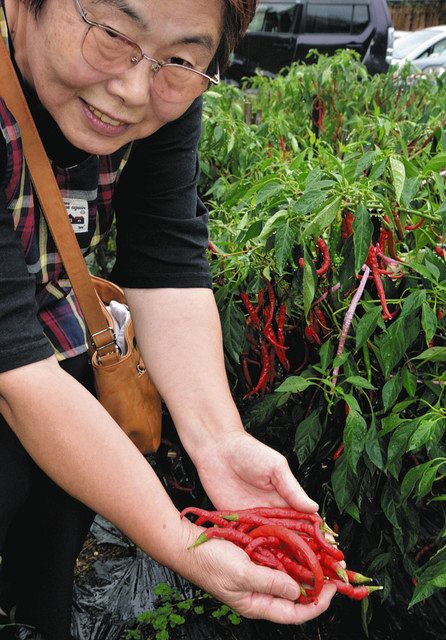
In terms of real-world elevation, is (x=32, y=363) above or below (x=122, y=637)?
above

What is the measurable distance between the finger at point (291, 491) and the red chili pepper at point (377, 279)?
424mm

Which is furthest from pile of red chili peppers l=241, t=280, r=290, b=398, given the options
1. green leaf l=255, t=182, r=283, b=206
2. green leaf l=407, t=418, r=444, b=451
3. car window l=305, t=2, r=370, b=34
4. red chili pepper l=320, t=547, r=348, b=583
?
car window l=305, t=2, r=370, b=34

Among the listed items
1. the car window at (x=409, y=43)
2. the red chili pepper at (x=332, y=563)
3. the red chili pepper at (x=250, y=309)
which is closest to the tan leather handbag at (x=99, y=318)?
the red chili pepper at (x=250, y=309)

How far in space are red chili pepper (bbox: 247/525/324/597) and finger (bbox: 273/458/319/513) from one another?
7 cm

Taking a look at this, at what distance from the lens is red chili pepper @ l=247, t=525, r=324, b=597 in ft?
5.46

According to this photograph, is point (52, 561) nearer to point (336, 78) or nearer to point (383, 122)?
point (383, 122)

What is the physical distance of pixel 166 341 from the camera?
2.11 metres

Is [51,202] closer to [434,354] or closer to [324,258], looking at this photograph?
[324,258]

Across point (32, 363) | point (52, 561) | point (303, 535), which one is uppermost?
point (32, 363)

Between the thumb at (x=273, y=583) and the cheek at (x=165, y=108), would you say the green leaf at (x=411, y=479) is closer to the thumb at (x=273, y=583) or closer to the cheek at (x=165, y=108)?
the thumb at (x=273, y=583)

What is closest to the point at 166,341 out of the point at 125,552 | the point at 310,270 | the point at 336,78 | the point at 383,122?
the point at 310,270

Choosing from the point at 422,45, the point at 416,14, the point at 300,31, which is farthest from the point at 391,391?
the point at 416,14

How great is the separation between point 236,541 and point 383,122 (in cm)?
127

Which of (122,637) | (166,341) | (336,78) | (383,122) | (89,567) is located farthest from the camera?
(336,78)
